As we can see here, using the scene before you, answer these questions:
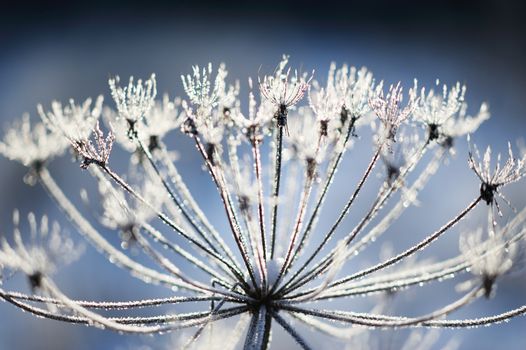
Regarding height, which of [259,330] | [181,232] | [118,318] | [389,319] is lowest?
[118,318]

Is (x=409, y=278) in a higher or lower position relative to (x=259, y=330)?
higher

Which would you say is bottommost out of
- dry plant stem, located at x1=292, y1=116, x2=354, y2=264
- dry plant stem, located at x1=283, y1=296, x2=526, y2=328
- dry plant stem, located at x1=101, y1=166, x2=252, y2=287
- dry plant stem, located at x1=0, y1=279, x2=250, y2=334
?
dry plant stem, located at x1=0, y1=279, x2=250, y2=334

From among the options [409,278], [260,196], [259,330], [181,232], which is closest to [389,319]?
[409,278]

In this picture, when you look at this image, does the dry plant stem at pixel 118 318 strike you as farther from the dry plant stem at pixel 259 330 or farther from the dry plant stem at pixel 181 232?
the dry plant stem at pixel 181 232

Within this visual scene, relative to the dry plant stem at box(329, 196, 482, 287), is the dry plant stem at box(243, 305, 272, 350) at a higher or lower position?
lower

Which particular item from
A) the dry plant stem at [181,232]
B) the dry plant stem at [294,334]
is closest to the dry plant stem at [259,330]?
the dry plant stem at [294,334]

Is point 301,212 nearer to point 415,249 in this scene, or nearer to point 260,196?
point 260,196

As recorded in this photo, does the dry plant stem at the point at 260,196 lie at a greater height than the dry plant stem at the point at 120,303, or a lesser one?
greater

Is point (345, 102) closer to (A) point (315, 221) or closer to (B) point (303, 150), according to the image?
(B) point (303, 150)

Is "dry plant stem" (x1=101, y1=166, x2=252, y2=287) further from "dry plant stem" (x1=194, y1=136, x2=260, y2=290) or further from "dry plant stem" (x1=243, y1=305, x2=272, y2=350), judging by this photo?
"dry plant stem" (x1=243, y1=305, x2=272, y2=350)

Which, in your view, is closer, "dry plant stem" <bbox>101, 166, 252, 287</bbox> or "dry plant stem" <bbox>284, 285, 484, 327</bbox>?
"dry plant stem" <bbox>284, 285, 484, 327</bbox>

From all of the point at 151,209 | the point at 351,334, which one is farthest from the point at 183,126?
the point at 351,334

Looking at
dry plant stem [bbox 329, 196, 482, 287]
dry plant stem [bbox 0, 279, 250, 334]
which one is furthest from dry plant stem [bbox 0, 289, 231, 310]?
dry plant stem [bbox 329, 196, 482, 287]
